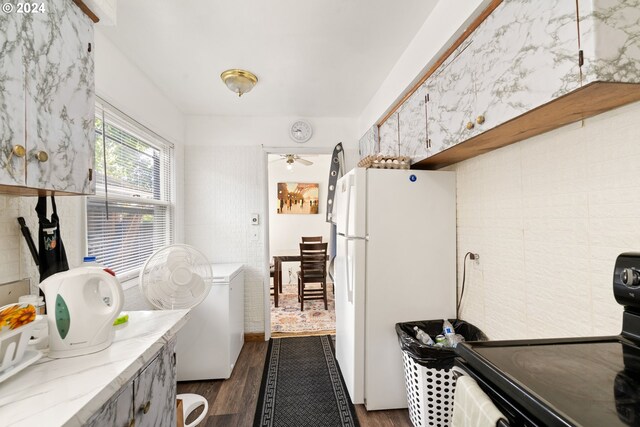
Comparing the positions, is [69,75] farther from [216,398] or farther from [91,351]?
[216,398]

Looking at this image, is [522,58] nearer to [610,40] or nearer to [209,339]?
[610,40]

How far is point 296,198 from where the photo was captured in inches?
204

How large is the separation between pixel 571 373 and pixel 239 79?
2380mm

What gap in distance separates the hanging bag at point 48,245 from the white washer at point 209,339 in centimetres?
111

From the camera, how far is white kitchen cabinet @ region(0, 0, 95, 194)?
79 centimetres

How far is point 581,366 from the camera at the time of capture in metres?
0.70

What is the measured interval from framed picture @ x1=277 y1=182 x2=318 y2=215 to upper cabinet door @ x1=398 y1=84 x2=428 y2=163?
3.26 metres

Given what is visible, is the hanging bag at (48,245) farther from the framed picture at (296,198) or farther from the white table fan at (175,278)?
the framed picture at (296,198)

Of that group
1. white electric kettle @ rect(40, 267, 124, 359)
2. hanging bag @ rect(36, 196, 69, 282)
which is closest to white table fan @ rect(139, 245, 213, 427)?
hanging bag @ rect(36, 196, 69, 282)

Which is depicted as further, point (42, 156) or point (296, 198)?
point (296, 198)

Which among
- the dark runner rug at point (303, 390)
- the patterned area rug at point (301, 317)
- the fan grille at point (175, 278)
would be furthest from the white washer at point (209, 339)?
the patterned area rug at point (301, 317)

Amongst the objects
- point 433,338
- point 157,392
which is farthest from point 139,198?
point 433,338

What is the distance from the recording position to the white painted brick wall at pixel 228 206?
9.65 feet

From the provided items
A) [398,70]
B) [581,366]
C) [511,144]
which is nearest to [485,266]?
[511,144]
